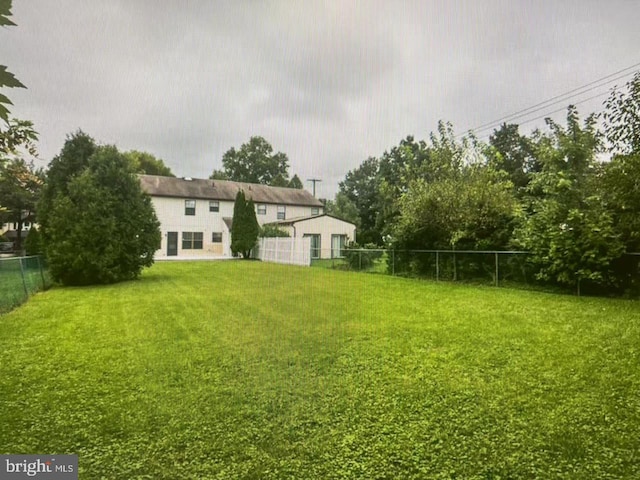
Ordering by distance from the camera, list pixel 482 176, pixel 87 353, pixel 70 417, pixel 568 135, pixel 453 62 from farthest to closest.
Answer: pixel 482 176
pixel 568 135
pixel 453 62
pixel 87 353
pixel 70 417

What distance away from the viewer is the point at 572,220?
30.3ft

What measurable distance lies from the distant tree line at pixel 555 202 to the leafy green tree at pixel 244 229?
37.4 ft

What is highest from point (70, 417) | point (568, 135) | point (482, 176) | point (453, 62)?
point (453, 62)

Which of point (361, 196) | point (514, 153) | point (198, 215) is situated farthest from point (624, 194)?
point (361, 196)

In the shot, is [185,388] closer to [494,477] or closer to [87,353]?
[87,353]

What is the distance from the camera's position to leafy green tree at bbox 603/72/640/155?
7.07m

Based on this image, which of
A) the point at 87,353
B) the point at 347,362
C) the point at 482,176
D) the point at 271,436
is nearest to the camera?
the point at 271,436

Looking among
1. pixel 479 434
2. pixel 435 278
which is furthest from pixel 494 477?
pixel 435 278

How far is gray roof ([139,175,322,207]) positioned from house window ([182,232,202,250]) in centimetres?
277

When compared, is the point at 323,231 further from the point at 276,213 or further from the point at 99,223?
the point at 99,223

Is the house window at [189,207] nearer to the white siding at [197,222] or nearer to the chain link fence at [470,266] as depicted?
the white siding at [197,222]

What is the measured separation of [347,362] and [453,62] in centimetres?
780

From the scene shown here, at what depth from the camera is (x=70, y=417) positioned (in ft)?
10.0

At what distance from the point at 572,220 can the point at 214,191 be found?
25.6 m
